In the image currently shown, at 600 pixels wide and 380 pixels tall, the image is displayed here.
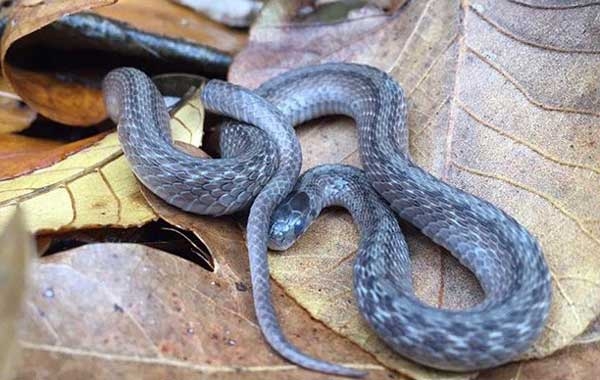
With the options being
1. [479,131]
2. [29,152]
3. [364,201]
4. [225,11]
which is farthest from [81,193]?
[225,11]

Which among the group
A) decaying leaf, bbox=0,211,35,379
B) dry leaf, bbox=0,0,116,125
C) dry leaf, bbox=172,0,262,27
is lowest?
dry leaf, bbox=0,0,116,125

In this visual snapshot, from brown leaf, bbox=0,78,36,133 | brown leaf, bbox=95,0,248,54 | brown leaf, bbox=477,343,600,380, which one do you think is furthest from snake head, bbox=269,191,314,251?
brown leaf, bbox=0,78,36,133

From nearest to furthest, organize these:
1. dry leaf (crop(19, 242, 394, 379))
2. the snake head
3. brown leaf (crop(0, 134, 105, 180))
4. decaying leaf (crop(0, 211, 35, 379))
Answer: decaying leaf (crop(0, 211, 35, 379))
dry leaf (crop(19, 242, 394, 379))
the snake head
brown leaf (crop(0, 134, 105, 180))

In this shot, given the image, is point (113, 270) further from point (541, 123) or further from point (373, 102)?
point (541, 123)

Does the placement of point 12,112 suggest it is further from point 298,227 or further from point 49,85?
point 298,227

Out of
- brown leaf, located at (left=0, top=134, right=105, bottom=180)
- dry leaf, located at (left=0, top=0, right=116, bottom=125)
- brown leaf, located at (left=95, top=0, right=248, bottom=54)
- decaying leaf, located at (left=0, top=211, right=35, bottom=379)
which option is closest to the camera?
decaying leaf, located at (left=0, top=211, right=35, bottom=379)

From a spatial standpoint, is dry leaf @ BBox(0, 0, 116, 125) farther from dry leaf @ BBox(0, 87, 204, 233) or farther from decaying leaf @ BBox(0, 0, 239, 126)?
dry leaf @ BBox(0, 87, 204, 233)
